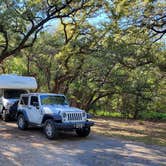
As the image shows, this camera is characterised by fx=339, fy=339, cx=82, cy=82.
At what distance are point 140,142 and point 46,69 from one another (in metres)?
17.0

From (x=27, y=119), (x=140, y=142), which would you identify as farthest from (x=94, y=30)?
(x=140, y=142)

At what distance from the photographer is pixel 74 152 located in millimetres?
10734

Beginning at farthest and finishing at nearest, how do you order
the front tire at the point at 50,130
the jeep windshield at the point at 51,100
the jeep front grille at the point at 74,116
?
1. the jeep windshield at the point at 51,100
2. the jeep front grille at the point at 74,116
3. the front tire at the point at 50,130

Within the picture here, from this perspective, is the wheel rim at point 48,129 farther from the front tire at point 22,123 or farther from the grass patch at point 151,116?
the grass patch at point 151,116

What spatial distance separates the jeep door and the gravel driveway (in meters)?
0.75

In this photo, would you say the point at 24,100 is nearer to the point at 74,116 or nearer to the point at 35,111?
the point at 35,111

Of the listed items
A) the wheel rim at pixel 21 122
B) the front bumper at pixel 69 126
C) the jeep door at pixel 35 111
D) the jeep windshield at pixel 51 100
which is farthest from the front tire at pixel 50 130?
the wheel rim at pixel 21 122

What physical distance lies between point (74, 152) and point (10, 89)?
33.6 feet

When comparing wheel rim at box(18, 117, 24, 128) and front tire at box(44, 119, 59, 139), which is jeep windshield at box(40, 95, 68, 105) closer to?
front tire at box(44, 119, 59, 139)

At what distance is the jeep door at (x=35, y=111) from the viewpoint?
14.4m

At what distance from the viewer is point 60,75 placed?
26.6m

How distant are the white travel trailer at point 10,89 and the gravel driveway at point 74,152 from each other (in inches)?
199

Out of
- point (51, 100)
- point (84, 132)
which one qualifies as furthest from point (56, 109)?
point (84, 132)

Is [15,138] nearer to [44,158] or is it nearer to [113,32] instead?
[44,158]
